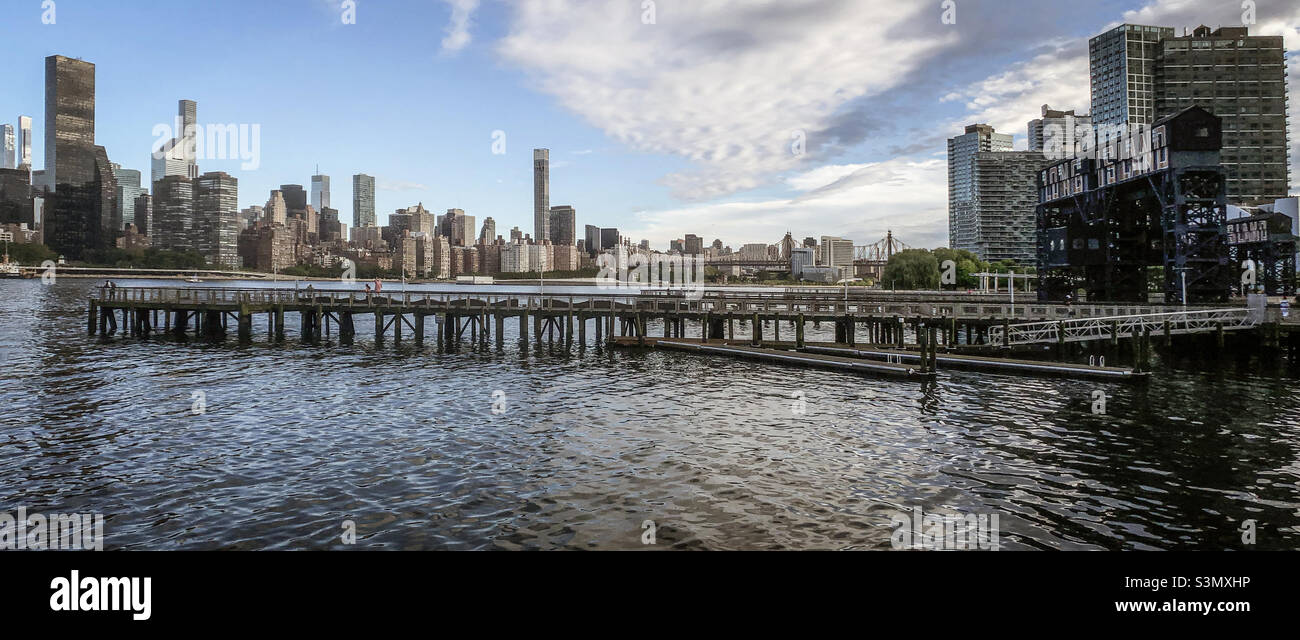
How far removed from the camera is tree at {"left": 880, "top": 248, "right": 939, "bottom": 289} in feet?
477

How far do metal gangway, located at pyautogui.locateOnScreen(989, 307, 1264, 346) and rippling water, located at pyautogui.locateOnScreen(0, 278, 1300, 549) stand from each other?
581 centimetres

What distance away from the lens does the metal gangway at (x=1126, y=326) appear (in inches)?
1975

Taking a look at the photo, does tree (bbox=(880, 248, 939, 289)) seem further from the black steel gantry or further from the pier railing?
the pier railing

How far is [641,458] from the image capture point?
25.0 meters

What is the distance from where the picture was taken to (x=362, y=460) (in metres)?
24.8

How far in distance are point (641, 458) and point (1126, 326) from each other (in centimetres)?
4695

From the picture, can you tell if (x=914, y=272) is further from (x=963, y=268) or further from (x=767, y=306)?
(x=767, y=306)

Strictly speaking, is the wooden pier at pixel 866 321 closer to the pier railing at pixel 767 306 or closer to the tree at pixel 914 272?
the pier railing at pixel 767 306

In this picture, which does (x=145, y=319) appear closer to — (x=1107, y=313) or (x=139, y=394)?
(x=139, y=394)

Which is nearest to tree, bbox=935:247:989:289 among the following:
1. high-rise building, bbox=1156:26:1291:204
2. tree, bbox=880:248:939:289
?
tree, bbox=880:248:939:289

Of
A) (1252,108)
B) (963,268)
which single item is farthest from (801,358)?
(1252,108)

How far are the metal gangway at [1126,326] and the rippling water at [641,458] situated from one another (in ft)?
19.1
